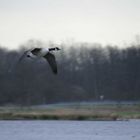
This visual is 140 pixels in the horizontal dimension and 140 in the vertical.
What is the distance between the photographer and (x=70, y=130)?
164 feet

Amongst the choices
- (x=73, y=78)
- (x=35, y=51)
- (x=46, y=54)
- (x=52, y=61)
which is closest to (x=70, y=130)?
(x=46, y=54)

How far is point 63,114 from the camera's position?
60219mm

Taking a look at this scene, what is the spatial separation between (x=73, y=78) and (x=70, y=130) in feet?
155

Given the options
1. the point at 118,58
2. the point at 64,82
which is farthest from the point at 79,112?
the point at 118,58

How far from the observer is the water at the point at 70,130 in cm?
4469

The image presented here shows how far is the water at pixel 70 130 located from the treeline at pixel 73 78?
84.3 feet

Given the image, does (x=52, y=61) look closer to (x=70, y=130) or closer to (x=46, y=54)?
(x=46, y=54)

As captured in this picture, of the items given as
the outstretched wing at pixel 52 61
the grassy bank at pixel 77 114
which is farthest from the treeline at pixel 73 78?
the outstretched wing at pixel 52 61

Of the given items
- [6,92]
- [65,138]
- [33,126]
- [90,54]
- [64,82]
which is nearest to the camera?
[65,138]

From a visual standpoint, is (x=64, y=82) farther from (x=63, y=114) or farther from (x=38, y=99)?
(x=63, y=114)

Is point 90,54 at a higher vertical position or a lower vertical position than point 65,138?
higher

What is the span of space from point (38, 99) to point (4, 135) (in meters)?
40.3

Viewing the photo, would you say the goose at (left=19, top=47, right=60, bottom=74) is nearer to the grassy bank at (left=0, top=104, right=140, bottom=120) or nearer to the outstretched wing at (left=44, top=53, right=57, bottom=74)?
the outstretched wing at (left=44, top=53, right=57, bottom=74)

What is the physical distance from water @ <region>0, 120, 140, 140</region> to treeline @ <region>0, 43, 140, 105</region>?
25692 mm
